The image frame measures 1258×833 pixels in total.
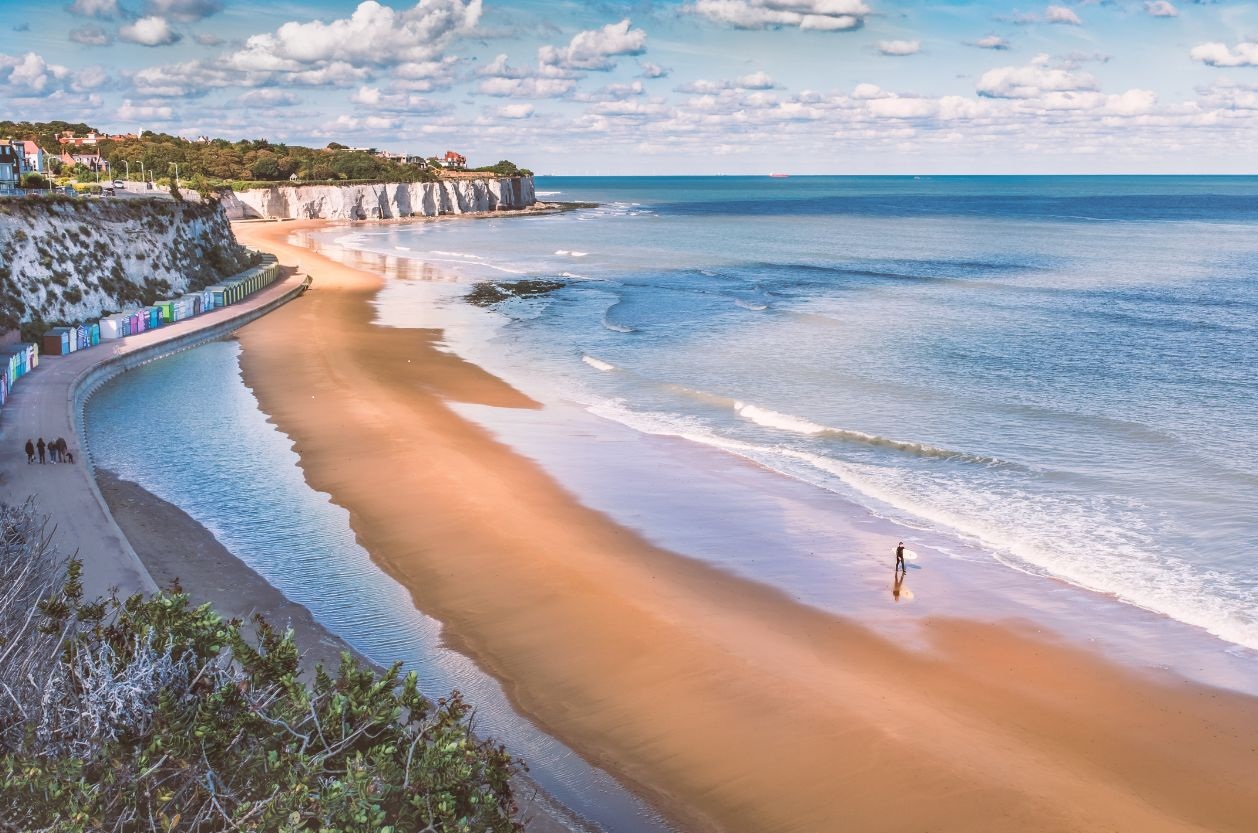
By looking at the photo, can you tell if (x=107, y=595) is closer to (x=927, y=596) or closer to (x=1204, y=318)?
(x=927, y=596)

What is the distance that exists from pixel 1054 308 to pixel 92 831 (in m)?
56.0

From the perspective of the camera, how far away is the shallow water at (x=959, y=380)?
22.3 m

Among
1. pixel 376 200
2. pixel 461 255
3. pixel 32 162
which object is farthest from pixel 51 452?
pixel 376 200

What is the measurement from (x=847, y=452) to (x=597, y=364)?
47.7ft

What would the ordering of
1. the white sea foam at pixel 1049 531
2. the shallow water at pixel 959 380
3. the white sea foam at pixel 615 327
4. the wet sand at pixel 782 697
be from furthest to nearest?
the white sea foam at pixel 615 327, the shallow water at pixel 959 380, the white sea foam at pixel 1049 531, the wet sand at pixel 782 697

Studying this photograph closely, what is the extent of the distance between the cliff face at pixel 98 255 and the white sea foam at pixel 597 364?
21849mm

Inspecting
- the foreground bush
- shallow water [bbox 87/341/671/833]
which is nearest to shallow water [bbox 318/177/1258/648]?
shallow water [bbox 87/341/671/833]

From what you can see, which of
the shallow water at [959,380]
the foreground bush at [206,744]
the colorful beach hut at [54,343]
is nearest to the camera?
the foreground bush at [206,744]

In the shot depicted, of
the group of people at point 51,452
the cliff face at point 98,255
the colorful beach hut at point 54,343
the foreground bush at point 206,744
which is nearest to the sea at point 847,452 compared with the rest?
the group of people at point 51,452

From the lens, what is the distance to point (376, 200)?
154125mm

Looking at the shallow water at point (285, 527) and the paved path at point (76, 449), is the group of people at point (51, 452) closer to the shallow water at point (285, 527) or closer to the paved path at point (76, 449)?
the paved path at point (76, 449)

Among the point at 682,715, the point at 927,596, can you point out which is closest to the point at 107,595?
the point at 682,715

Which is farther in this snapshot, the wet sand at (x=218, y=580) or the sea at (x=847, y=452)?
the sea at (x=847, y=452)

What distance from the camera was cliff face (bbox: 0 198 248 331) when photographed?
43969 millimetres
